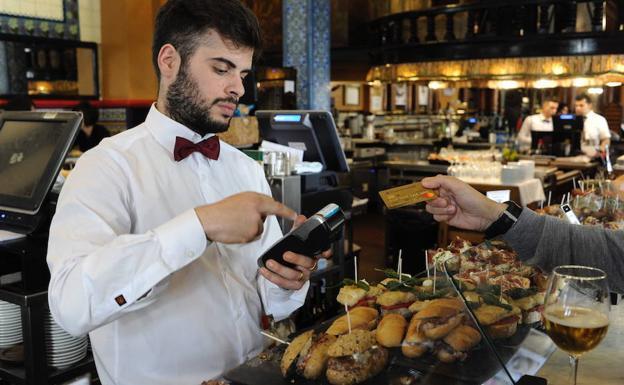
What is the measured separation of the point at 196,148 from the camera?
186cm

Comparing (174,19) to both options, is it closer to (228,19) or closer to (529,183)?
(228,19)

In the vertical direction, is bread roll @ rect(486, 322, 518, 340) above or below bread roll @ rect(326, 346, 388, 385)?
above

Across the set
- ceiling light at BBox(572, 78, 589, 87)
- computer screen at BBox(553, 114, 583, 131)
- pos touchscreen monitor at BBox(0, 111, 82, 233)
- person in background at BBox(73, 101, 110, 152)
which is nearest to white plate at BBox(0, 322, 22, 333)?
pos touchscreen monitor at BBox(0, 111, 82, 233)

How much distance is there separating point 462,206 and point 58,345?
1715 mm

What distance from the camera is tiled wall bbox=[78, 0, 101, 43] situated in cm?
845

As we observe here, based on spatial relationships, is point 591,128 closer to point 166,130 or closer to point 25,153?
point 25,153

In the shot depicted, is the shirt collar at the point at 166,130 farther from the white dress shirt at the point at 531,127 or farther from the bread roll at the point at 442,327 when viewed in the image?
the white dress shirt at the point at 531,127

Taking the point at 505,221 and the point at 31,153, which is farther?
the point at 31,153

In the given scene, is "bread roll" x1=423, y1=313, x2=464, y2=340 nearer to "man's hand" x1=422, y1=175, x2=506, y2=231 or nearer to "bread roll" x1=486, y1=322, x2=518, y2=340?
"bread roll" x1=486, y1=322, x2=518, y2=340

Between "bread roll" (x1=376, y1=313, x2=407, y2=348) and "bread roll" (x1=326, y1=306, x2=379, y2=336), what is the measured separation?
0.11ft

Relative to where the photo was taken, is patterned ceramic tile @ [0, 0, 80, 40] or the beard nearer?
the beard

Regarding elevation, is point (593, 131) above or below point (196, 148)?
below

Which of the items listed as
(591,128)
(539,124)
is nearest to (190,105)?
(591,128)

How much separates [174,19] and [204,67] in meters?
0.17
